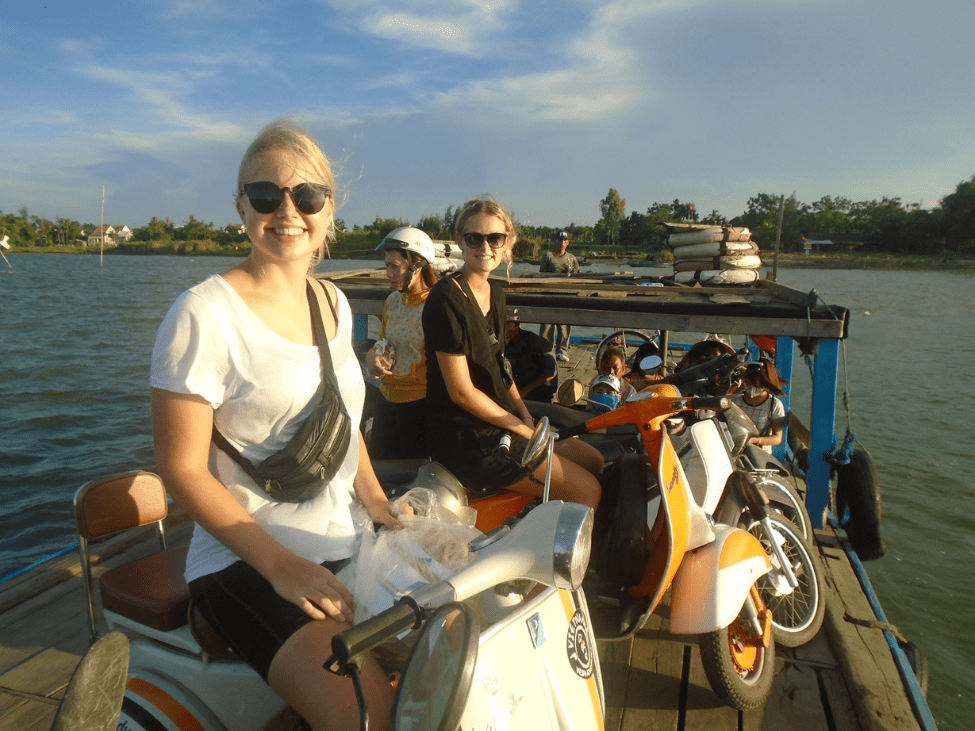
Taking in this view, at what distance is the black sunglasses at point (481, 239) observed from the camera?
9.34 feet

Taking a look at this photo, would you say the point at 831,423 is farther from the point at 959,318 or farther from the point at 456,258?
the point at 959,318

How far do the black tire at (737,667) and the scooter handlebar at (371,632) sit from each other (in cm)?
185

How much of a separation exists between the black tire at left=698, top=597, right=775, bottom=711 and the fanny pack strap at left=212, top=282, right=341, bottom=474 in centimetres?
179

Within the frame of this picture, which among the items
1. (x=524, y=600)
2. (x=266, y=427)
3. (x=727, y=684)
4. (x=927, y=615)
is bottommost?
(x=927, y=615)

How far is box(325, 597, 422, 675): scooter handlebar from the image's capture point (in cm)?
93

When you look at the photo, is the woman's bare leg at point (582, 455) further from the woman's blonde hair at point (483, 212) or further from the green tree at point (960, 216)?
the green tree at point (960, 216)

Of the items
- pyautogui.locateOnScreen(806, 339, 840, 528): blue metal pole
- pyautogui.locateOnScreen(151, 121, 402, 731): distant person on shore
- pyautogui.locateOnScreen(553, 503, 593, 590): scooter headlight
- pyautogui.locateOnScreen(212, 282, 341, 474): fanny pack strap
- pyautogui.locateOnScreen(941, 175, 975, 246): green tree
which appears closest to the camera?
pyautogui.locateOnScreen(553, 503, 593, 590): scooter headlight

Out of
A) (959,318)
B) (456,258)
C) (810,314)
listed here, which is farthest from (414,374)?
(959,318)

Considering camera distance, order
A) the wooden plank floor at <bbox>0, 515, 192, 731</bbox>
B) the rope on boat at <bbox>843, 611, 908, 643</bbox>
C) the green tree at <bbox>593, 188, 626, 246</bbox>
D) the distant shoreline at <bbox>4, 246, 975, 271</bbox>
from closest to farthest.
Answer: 1. the wooden plank floor at <bbox>0, 515, 192, 731</bbox>
2. the rope on boat at <bbox>843, 611, 908, 643</bbox>
3. the green tree at <bbox>593, 188, 626, 246</bbox>
4. the distant shoreline at <bbox>4, 246, 975, 271</bbox>

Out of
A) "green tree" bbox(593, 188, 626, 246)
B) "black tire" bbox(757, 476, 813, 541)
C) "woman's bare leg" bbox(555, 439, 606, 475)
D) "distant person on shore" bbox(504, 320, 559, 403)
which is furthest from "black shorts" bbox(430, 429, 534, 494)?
"green tree" bbox(593, 188, 626, 246)

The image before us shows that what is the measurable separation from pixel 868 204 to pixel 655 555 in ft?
360

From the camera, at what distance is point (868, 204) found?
312ft

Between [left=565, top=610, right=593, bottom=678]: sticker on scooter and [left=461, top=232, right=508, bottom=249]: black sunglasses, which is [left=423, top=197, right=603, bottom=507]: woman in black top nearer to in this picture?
[left=461, top=232, right=508, bottom=249]: black sunglasses

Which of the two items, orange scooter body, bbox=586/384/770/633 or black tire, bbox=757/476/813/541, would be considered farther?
black tire, bbox=757/476/813/541
